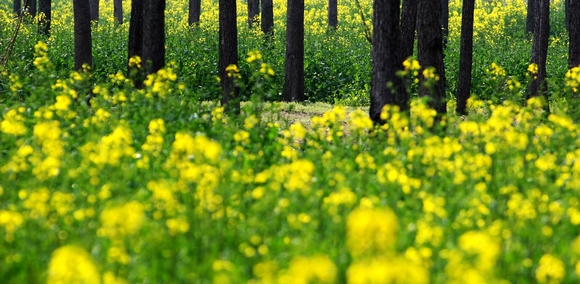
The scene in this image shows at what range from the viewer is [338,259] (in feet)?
16.3

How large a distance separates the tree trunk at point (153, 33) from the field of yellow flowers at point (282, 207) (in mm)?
2536

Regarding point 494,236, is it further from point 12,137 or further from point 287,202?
point 12,137

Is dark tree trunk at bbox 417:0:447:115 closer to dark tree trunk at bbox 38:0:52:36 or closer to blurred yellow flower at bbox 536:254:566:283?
blurred yellow flower at bbox 536:254:566:283

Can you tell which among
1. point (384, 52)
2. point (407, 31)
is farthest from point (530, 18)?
point (384, 52)

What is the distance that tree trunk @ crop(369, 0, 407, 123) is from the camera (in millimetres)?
10312

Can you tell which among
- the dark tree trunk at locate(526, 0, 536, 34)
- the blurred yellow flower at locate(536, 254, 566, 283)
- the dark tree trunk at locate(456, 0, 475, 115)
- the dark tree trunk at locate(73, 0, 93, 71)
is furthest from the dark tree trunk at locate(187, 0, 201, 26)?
the blurred yellow flower at locate(536, 254, 566, 283)

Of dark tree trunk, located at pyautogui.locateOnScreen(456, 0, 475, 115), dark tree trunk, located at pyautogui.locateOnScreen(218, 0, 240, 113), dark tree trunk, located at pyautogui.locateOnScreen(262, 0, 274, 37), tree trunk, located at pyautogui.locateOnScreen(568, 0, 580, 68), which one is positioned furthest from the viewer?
dark tree trunk, located at pyautogui.locateOnScreen(262, 0, 274, 37)

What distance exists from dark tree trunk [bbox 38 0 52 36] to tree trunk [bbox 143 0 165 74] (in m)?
11.3

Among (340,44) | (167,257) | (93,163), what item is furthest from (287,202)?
(340,44)

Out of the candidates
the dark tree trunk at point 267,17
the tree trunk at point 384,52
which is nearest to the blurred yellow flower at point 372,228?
the tree trunk at point 384,52

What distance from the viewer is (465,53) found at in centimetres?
1471

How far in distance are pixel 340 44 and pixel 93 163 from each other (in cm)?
1781

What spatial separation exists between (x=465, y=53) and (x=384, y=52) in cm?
477

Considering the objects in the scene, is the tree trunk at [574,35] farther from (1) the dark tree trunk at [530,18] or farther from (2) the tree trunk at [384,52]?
(1) the dark tree trunk at [530,18]
